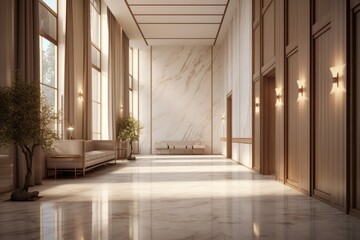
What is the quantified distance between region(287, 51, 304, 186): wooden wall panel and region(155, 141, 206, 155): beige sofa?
1239cm

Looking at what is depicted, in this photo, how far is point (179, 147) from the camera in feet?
66.5

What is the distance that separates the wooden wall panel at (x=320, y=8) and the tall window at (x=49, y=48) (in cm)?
640

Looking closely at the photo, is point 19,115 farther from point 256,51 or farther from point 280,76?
point 256,51

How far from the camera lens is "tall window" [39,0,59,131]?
980cm

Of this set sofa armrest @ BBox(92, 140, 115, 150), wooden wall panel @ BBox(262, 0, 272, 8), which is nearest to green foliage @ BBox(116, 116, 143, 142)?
sofa armrest @ BBox(92, 140, 115, 150)

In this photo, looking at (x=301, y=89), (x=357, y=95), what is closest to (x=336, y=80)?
(x=357, y=95)

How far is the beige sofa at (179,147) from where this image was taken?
20172mm

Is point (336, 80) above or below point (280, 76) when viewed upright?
below

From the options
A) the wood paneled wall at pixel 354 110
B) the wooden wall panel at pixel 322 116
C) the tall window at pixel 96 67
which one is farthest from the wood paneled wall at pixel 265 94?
the tall window at pixel 96 67

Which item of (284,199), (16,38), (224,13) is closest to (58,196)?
(16,38)

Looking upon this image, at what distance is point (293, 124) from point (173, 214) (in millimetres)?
3458

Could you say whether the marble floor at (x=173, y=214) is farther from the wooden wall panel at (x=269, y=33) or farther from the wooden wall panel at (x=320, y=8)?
the wooden wall panel at (x=269, y=33)

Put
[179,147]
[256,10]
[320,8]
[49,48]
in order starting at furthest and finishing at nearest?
1. [179,147]
2. [256,10]
3. [49,48]
4. [320,8]

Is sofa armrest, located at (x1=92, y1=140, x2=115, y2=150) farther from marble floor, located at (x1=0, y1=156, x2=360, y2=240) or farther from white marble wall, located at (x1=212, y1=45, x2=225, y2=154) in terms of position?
white marble wall, located at (x1=212, y1=45, x2=225, y2=154)
